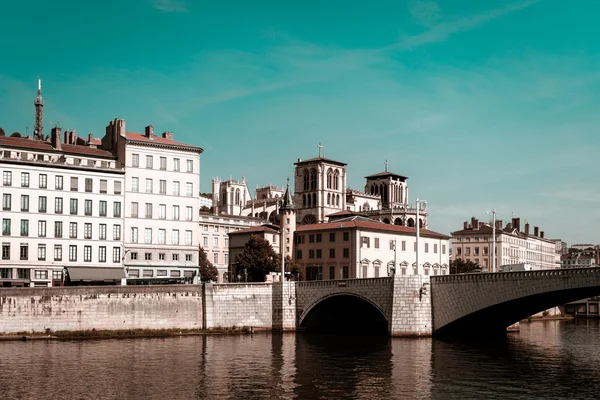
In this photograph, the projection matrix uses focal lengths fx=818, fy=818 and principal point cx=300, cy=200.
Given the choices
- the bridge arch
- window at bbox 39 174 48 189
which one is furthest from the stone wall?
window at bbox 39 174 48 189

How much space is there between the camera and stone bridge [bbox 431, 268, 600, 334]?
230 ft

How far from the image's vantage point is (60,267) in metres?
91.7

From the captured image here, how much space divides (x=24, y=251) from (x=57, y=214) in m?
5.36

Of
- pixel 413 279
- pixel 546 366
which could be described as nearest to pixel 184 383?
pixel 546 366

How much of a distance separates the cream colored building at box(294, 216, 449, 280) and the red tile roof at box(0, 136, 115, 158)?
38.5m

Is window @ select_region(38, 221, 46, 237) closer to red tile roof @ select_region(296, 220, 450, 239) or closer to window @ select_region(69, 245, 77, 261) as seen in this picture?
window @ select_region(69, 245, 77, 261)

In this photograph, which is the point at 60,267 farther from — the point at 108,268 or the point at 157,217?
the point at 157,217

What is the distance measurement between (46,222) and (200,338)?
2308 cm

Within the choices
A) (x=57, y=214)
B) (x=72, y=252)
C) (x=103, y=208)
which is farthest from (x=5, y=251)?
(x=103, y=208)

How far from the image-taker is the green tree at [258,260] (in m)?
116

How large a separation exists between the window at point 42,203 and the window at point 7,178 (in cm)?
364

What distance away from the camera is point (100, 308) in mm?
82250

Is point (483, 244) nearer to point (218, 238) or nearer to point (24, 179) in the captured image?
point (218, 238)

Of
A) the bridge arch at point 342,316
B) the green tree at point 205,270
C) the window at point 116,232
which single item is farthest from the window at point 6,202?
the green tree at point 205,270
